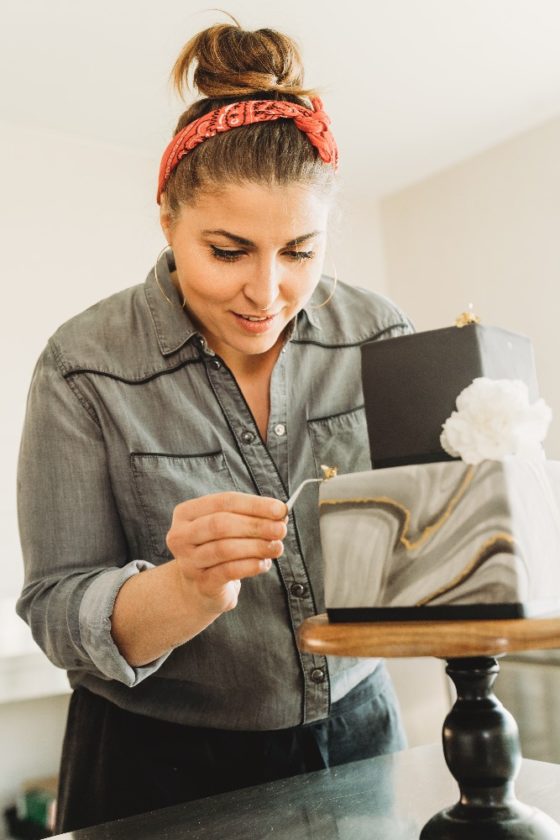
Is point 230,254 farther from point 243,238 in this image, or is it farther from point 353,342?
point 353,342

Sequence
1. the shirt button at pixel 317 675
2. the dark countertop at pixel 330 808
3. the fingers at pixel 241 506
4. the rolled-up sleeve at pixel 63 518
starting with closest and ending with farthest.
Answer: the fingers at pixel 241 506, the dark countertop at pixel 330 808, the rolled-up sleeve at pixel 63 518, the shirt button at pixel 317 675

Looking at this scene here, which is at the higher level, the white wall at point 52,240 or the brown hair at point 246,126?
the white wall at point 52,240

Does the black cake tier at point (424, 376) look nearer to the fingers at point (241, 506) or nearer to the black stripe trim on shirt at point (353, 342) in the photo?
the fingers at point (241, 506)

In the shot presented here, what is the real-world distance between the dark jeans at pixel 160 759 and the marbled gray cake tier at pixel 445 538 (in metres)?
0.37

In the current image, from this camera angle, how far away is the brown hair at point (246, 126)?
104cm

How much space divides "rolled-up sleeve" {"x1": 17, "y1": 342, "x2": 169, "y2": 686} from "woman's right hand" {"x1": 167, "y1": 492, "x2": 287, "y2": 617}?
171 mm

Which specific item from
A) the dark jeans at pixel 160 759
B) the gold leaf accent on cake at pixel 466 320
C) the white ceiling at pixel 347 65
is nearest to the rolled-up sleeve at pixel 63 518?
the dark jeans at pixel 160 759

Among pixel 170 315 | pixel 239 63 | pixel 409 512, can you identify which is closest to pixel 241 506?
pixel 409 512

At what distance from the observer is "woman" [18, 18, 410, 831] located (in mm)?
1036

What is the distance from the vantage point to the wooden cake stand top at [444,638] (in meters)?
0.68

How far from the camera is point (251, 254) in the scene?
1.04 metres

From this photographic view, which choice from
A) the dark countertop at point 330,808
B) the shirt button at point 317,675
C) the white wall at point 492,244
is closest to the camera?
the dark countertop at point 330,808

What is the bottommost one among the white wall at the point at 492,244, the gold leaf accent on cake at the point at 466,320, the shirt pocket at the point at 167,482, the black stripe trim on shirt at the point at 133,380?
the shirt pocket at the point at 167,482

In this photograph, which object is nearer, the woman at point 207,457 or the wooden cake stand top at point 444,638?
the wooden cake stand top at point 444,638
